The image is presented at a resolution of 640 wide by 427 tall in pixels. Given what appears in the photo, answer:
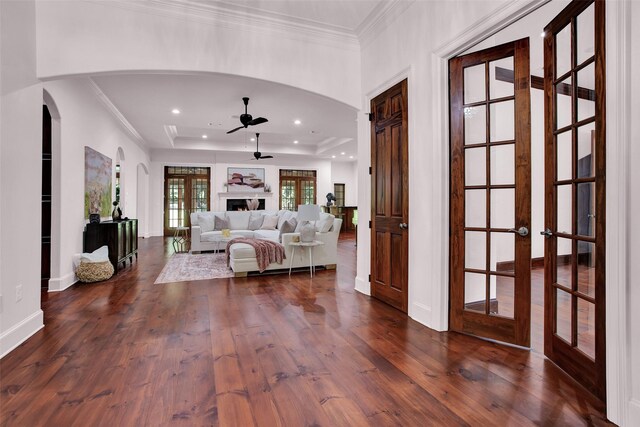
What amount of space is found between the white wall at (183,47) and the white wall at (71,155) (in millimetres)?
1197

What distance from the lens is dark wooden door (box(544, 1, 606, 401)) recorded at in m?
1.69

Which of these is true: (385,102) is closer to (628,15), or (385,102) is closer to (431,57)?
(431,57)

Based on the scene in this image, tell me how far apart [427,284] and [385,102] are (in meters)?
1.98

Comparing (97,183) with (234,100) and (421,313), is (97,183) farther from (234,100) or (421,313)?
(421,313)

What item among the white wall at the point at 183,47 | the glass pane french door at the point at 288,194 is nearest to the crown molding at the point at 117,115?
the white wall at the point at 183,47

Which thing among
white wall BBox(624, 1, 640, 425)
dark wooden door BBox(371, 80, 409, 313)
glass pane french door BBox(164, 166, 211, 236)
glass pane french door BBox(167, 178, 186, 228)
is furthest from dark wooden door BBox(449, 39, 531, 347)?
glass pane french door BBox(167, 178, 186, 228)

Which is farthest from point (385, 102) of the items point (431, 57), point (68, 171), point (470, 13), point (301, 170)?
point (301, 170)

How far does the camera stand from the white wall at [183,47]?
2844 mm

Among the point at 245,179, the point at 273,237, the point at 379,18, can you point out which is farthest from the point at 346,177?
the point at 379,18

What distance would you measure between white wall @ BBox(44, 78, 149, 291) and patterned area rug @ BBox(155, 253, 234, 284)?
1164mm

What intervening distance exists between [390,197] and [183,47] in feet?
8.67

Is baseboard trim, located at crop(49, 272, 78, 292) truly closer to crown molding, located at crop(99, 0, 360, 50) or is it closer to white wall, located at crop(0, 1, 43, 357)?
white wall, located at crop(0, 1, 43, 357)

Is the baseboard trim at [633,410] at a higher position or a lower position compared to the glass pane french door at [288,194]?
lower

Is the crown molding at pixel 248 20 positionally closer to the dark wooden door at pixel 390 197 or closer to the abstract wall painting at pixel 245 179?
the dark wooden door at pixel 390 197
